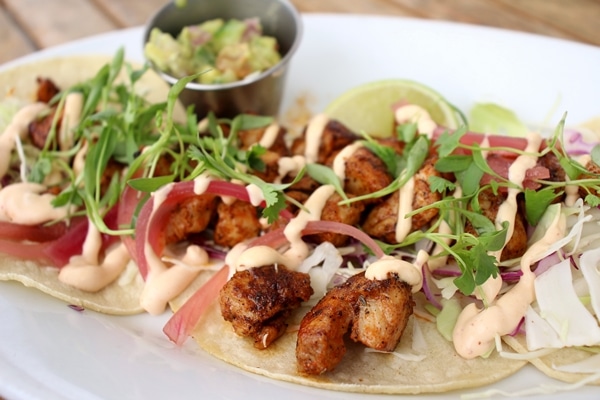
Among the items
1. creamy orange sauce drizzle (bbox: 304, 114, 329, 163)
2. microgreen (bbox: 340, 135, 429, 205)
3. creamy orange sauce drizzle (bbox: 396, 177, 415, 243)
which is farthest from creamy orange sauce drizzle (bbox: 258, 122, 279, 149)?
creamy orange sauce drizzle (bbox: 396, 177, 415, 243)

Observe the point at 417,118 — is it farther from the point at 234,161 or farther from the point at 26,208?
the point at 26,208

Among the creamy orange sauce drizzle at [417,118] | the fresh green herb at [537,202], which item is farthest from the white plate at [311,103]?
the fresh green herb at [537,202]

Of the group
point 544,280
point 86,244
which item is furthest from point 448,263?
point 86,244

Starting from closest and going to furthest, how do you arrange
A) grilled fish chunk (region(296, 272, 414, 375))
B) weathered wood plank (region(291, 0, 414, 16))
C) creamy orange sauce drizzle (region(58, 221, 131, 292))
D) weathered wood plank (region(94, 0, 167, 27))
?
grilled fish chunk (region(296, 272, 414, 375))
creamy orange sauce drizzle (region(58, 221, 131, 292))
weathered wood plank (region(291, 0, 414, 16))
weathered wood plank (region(94, 0, 167, 27))

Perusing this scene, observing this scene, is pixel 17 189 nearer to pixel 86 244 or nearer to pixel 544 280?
pixel 86 244

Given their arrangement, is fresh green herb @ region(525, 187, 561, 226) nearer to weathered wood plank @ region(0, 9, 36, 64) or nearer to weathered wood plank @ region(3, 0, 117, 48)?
weathered wood plank @ region(3, 0, 117, 48)
